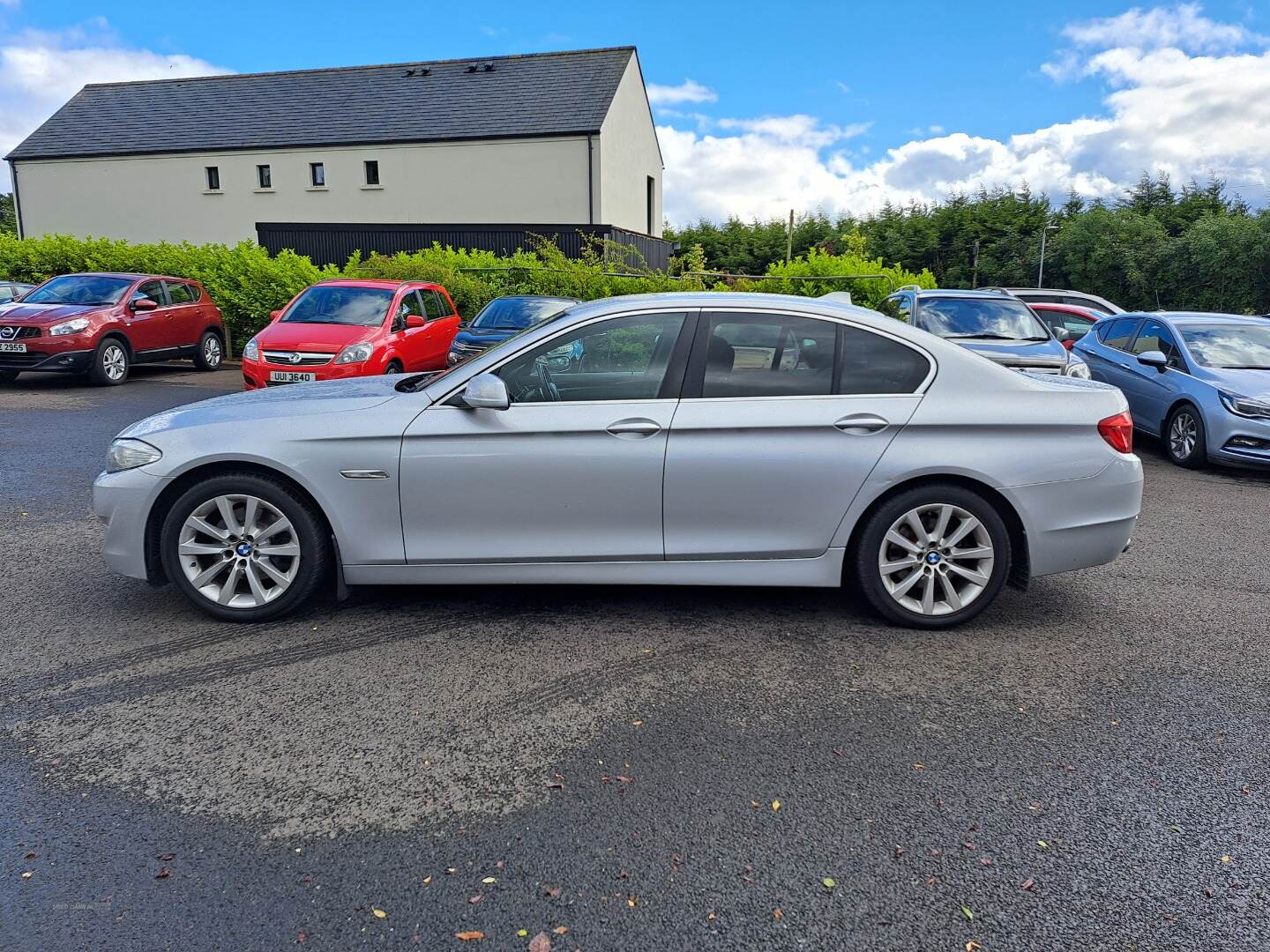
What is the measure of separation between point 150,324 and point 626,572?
13.6 meters

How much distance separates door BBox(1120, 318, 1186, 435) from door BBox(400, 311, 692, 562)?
759 centimetres

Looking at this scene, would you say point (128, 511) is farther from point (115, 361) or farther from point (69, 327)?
point (115, 361)

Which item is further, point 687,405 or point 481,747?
point 687,405

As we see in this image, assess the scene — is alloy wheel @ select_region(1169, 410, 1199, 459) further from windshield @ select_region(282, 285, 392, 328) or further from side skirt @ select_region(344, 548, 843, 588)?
windshield @ select_region(282, 285, 392, 328)

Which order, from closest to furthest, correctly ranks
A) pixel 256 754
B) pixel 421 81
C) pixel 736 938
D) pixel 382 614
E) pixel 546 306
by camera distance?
pixel 736 938 < pixel 256 754 < pixel 382 614 < pixel 546 306 < pixel 421 81

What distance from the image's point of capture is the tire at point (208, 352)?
648 inches

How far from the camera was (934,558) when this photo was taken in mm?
4422

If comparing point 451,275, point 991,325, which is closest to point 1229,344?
point 991,325

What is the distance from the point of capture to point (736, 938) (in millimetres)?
2359

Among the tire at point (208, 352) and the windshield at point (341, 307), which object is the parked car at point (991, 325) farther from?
the tire at point (208, 352)

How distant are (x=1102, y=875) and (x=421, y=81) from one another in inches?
1521

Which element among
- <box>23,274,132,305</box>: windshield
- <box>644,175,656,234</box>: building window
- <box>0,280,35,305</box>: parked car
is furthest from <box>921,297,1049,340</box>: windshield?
<box>644,175,656,234</box>: building window

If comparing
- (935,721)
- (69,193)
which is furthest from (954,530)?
(69,193)

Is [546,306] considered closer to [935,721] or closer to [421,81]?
[935,721]
